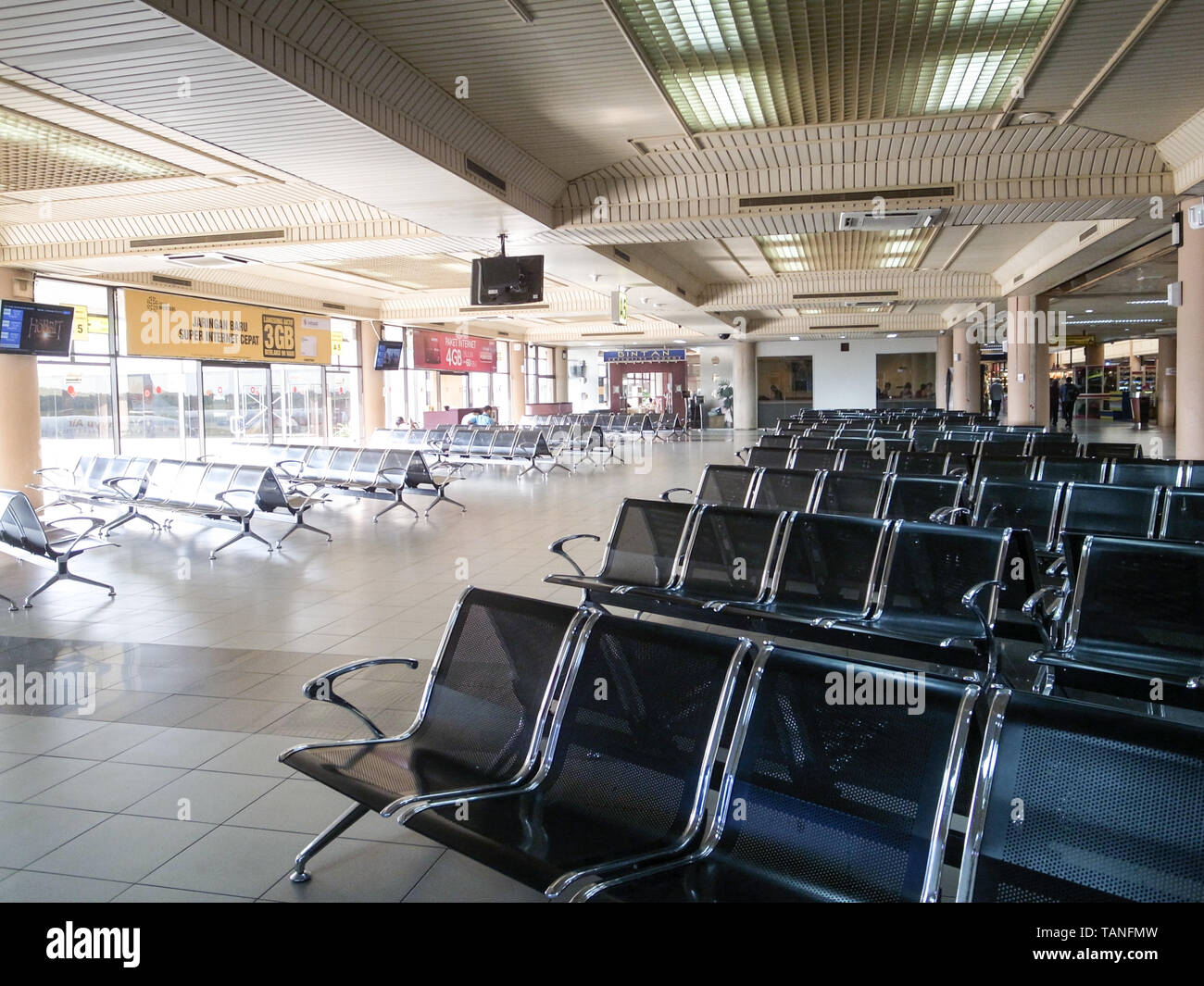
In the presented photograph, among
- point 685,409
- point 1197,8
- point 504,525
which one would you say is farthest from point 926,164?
point 685,409

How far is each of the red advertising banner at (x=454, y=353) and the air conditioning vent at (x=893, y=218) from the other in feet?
50.9

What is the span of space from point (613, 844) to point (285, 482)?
10228 mm

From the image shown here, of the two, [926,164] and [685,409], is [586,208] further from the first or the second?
[685,409]

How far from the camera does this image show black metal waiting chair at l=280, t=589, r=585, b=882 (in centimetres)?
240

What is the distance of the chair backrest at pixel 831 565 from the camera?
13.0ft

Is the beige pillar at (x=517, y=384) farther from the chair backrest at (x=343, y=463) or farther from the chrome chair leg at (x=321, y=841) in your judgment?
the chrome chair leg at (x=321, y=841)

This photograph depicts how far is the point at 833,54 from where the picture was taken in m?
6.00

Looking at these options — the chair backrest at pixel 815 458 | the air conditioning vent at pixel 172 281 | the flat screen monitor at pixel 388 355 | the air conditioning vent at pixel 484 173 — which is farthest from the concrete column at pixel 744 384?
the air conditioning vent at pixel 484 173

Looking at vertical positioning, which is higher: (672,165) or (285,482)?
(672,165)

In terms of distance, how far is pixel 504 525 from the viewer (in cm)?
949

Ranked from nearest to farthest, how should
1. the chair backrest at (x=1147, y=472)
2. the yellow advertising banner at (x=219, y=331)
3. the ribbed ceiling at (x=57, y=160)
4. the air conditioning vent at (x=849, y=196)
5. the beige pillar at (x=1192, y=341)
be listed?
the chair backrest at (x=1147, y=472), the ribbed ceiling at (x=57, y=160), the beige pillar at (x=1192, y=341), the air conditioning vent at (x=849, y=196), the yellow advertising banner at (x=219, y=331)

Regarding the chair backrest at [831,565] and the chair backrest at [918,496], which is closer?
the chair backrest at [831,565]

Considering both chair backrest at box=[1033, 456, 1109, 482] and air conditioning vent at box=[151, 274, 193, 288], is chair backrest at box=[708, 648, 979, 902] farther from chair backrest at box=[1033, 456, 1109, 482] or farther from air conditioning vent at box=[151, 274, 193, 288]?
air conditioning vent at box=[151, 274, 193, 288]
